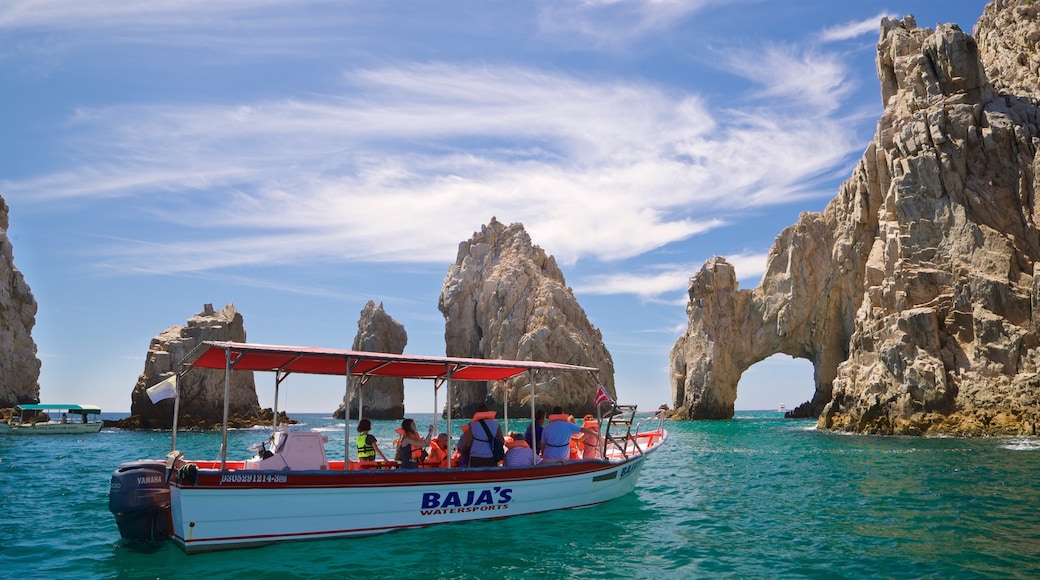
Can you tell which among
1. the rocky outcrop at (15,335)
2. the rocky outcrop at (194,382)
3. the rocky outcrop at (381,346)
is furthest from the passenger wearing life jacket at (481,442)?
the rocky outcrop at (381,346)

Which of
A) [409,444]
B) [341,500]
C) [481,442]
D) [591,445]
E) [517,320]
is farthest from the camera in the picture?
[517,320]

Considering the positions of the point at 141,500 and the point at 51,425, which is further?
the point at 51,425

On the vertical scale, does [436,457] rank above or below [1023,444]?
above

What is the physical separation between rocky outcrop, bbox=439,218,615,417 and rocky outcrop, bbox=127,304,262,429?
28736 mm

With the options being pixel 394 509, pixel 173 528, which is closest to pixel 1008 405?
pixel 394 509

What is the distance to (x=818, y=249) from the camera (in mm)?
65875

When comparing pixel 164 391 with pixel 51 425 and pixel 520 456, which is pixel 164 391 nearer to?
pixel 520 456

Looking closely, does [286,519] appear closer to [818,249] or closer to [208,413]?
[208,413]

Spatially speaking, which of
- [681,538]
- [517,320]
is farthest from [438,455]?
[517,320]

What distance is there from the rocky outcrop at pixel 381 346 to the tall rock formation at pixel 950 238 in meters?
67.5

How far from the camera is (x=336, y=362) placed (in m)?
13.8

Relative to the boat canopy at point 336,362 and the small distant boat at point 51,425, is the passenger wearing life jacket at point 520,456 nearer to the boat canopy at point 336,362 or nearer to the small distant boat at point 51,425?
the boat canopy at point 336,362

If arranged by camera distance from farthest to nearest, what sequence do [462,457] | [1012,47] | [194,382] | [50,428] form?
1. [194,382]
2. [50,428]
3. [1012,47]
4. [462,457]

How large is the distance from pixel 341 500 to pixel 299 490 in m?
0.75
